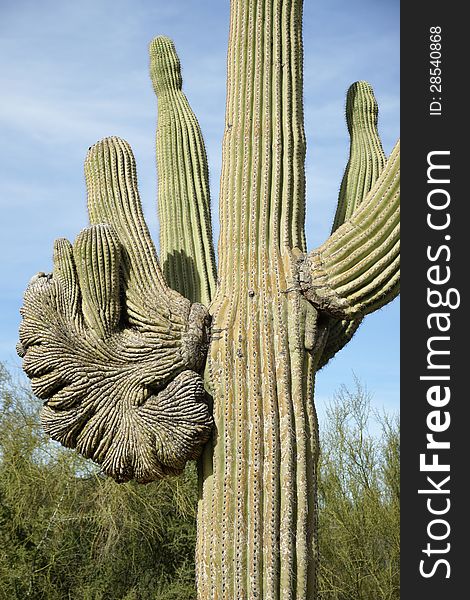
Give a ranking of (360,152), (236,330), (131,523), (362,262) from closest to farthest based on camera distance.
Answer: (362,262) < (236,330) < (360,152) < (131,523)

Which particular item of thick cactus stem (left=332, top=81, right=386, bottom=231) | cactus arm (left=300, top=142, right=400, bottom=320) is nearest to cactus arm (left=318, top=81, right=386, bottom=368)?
thick cactus stem (left=332, top=81, right=386, bottom=231)

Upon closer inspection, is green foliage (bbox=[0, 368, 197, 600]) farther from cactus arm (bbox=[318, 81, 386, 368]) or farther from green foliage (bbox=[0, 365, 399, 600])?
cactus arm (bbox=[318, 81, 386, 368])

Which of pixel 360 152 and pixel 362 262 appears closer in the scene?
pixel 362 262

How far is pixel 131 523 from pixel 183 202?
7366 millimetres

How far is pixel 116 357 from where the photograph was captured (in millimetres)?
4160

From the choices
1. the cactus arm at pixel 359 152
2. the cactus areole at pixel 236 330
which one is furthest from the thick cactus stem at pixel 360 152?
the cactus areole at pixel 236 330

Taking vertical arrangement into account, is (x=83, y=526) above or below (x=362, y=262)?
below

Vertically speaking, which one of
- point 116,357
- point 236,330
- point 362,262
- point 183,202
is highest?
point 183,202

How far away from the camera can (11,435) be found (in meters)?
12.3

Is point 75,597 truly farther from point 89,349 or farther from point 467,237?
point 467,237

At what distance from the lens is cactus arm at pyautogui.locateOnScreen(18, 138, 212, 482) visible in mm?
4012

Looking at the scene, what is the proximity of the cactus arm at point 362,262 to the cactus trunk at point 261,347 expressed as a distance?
0.38 feet

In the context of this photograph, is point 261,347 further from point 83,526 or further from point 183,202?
point 83,526

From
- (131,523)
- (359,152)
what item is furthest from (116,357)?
(131,523)
